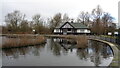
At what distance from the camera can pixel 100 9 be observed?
5188 centimetres

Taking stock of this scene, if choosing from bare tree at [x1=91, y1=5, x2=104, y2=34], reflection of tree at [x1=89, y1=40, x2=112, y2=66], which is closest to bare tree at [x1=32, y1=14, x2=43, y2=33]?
bare tree at [x1=91, y1=5, x2=104, y2=34]

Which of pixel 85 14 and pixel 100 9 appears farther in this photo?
pixel 85 14

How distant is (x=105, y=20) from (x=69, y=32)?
12.2m

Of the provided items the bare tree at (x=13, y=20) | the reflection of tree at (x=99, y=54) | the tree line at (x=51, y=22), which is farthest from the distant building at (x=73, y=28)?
the reflection of tree at (x=99, y=54)

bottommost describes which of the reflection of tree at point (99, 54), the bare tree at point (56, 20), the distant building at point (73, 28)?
the reflection of tree at point (99, 54)

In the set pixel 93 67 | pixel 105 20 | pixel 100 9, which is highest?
pixel 100 9

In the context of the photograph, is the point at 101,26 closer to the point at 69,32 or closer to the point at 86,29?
the point at 86,29

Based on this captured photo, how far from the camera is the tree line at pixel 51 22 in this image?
48500 mm

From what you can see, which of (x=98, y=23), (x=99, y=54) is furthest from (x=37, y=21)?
(x=99, y=54)

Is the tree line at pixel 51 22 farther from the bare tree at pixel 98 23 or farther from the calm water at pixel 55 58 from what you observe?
the calm water at pixel 55 58

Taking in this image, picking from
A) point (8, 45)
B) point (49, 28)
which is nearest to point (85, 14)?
point (49, 28)

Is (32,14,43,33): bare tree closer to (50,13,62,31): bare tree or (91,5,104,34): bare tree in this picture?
(50,13,62,31): bare tree

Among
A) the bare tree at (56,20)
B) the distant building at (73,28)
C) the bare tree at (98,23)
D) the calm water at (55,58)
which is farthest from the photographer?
the bare tree at (56,20)

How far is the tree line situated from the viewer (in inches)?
1909
